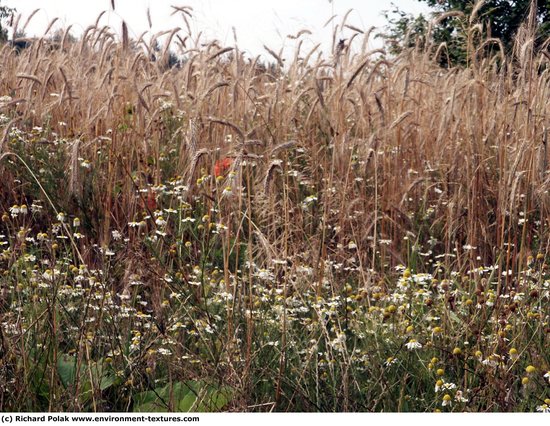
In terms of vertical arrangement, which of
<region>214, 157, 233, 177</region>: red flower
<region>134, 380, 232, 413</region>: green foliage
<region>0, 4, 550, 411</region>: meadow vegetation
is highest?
<region>214, 157, 233, 177</region>: red flower

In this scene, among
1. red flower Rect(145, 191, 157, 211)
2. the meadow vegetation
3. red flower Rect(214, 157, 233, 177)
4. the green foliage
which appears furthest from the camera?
red flower Rect(214, 157, 233, 177)

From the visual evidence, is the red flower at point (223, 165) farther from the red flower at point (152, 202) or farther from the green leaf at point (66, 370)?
the green leaf at point (66, 370)

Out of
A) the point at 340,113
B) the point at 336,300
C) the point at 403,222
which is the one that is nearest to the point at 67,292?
the point at 336,300

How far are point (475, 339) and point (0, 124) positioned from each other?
2.91 meters

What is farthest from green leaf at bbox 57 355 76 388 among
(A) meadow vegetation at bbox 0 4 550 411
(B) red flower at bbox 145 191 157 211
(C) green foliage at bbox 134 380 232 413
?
(B) red flower at bbox 145 191 157 211

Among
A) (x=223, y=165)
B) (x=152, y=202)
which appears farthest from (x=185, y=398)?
(x=223, y=165)

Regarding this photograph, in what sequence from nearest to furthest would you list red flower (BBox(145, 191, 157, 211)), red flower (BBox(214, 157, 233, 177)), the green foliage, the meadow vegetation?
1. the green foliage
2. the meadow vegetation
3. red flower (BBox(145, 191, 157, 211))
4. red flower (BBox(214, 157, 233, 177))

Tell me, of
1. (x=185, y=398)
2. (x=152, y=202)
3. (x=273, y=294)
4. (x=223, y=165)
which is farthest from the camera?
(x=223, y=165)

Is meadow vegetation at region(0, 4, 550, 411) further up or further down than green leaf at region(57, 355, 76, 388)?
further up

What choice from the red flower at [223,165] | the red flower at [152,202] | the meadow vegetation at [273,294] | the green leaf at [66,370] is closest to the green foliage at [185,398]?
the meadow vegetation at [273,294]

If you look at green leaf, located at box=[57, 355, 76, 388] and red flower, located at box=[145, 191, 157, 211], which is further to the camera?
red flower, located at box=[145, 191, 157, 211]

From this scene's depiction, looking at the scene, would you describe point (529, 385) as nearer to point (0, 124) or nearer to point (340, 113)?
point (340, 113)

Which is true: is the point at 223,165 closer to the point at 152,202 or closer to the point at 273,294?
the point at 152,202

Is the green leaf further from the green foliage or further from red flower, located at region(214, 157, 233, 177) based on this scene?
red flower, located at region(214, 157, 233, 177)
